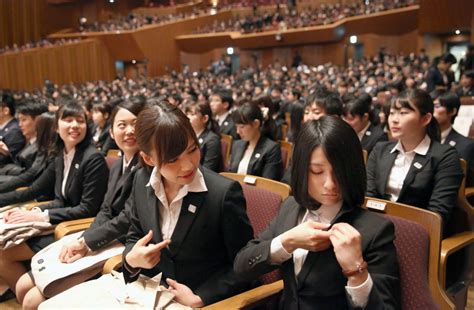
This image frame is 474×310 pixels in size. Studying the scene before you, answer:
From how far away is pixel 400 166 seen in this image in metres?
2.52

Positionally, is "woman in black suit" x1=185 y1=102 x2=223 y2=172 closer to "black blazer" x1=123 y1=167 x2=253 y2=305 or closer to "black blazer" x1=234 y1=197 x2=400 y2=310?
"black blazer" x1=123 y1=167 x2=253 y2=305

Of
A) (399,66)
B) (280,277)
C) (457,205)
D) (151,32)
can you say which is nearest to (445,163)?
(457,205)

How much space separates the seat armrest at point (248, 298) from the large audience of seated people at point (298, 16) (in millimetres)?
16953

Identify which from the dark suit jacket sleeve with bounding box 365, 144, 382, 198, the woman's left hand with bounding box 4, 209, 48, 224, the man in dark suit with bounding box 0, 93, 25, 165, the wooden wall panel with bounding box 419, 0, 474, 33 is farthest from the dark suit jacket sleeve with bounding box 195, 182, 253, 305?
the wooden wall panel with bounding box 419, 0, 474, 33

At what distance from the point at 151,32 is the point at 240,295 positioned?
750 inches

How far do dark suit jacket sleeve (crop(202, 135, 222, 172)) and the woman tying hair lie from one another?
1.22 m

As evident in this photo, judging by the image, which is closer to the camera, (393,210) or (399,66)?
(393,210)

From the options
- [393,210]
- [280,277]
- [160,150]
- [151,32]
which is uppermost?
[151,32]

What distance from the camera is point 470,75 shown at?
678cm

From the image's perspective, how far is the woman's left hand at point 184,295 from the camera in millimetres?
1629

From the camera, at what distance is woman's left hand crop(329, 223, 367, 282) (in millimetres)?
1227

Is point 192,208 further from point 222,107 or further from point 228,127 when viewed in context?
point 222,107

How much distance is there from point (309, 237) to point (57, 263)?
4.74 ft

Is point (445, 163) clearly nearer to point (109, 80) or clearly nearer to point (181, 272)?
point (181, 272)
